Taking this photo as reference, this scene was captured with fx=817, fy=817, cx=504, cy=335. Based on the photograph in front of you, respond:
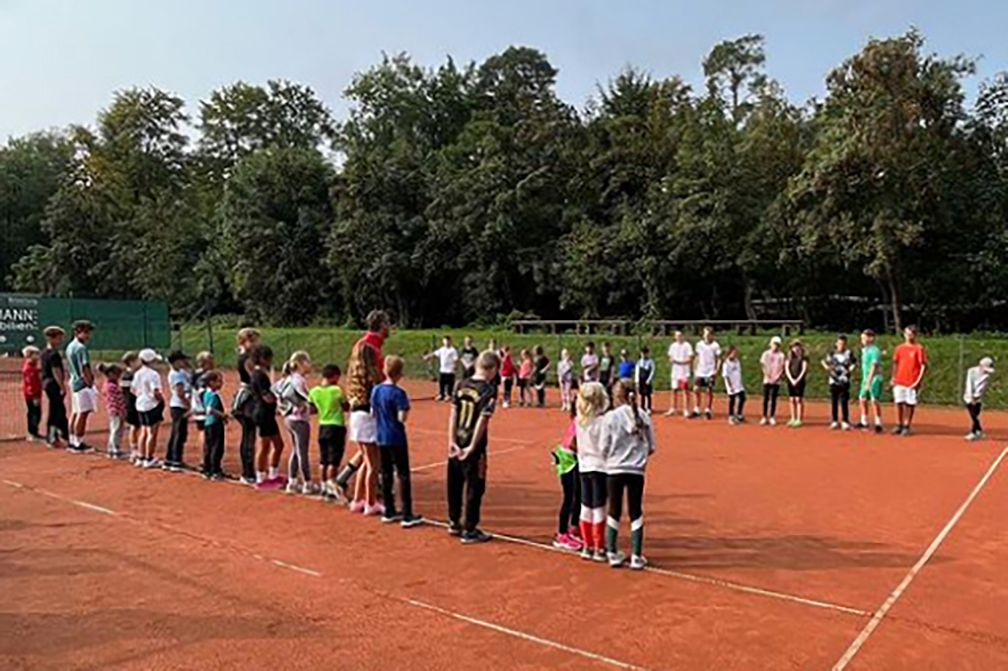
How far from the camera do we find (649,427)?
6.84 meters

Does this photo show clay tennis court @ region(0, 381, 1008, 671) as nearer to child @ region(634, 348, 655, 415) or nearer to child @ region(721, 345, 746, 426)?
child @ region(721, 345, 746, 426)

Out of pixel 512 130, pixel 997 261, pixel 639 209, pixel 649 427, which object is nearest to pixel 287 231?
pixel 512 130

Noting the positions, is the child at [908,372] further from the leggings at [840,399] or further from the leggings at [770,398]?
the leggings at [770,398]

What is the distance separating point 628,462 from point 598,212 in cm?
3301

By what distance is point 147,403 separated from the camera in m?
11.2

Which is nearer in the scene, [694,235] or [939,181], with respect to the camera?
[939,181]

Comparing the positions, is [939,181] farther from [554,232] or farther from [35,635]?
[35,635]

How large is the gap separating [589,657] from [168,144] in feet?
233

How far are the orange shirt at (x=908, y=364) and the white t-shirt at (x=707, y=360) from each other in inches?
153

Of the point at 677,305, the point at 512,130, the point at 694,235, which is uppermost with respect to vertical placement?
the point at 512,130

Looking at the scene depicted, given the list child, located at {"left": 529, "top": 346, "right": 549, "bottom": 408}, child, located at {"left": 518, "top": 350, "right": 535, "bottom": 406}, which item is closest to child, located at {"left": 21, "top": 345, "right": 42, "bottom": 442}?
child, located at {"left": 518, "top": 350, "right": 535, "bottom": 406}

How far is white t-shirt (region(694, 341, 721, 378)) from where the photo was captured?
693 inches

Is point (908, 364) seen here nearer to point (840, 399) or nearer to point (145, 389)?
point (840, 399)

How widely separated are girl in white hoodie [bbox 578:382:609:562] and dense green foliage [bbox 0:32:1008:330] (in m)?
22.1
